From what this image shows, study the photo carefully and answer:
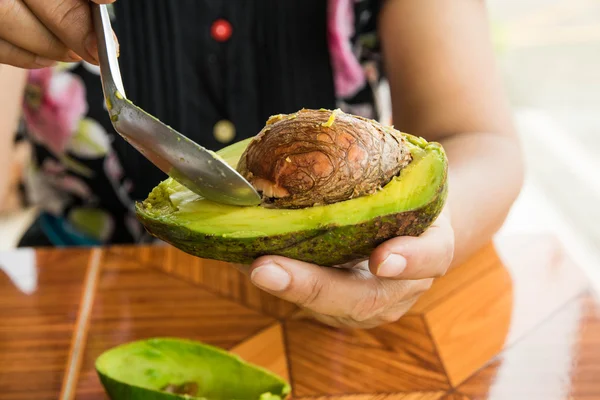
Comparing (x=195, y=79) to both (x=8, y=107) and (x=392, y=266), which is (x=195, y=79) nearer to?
(x=8, y=107)

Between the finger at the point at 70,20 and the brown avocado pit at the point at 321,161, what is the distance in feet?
0.61

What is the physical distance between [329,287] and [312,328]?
0.65 feet

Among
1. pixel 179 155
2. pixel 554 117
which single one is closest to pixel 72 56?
pixel 179 155

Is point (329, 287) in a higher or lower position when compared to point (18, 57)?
lower

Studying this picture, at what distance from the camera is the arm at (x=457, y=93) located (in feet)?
2.72

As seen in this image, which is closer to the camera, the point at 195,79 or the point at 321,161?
the point at 321,161

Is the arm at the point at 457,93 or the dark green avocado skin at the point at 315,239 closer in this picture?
the dark green avocado skin at the point at 315,239

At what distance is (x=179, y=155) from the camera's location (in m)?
0.51

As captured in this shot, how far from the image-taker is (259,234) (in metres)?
0.52

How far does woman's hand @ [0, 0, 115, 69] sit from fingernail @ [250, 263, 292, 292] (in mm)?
264

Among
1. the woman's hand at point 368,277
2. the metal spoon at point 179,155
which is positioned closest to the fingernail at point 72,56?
the metal spoon at point 179,155

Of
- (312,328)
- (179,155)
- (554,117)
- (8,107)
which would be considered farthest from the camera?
(554,117)

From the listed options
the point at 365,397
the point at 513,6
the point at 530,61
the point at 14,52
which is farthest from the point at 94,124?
the point at 513,6

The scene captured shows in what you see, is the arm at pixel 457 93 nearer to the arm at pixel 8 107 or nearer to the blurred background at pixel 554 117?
the blurred background at pixel 554 117
